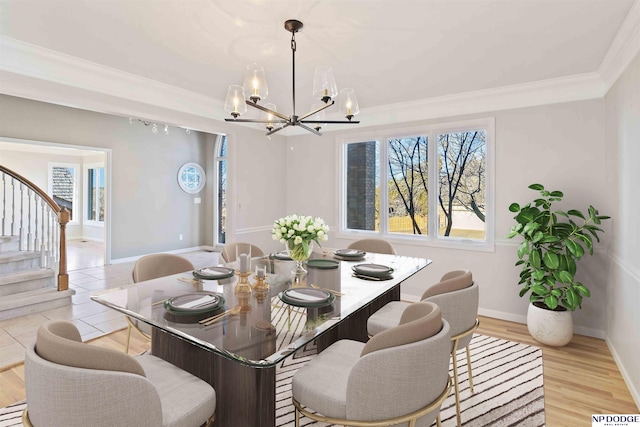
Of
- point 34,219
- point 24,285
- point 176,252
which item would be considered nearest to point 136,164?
point 176,252

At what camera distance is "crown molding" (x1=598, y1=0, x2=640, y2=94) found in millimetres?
2129

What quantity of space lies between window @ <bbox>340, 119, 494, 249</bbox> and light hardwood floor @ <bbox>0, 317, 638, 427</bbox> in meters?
1.24

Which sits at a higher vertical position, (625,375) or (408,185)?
(408,185)

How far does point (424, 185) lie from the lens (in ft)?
13.9

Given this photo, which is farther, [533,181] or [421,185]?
[421,185]

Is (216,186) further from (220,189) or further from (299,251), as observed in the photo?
(299,251)

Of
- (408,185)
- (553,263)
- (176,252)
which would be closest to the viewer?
(553,263)

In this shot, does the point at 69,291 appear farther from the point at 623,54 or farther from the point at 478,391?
the point at 623,54

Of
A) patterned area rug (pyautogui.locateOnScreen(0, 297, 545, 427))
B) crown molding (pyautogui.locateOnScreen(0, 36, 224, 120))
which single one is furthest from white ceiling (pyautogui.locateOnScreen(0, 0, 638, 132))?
patterned area rug (pyautogui.locateOnScreen(0, 297, 545, 427))

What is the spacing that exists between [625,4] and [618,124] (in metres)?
1.08

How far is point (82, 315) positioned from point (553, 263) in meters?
4.83

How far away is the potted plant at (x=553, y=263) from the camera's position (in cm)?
293

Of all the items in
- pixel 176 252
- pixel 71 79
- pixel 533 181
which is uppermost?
pixel 71 79

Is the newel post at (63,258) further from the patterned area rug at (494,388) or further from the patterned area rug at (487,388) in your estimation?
the patterned area rug at (494,388)
